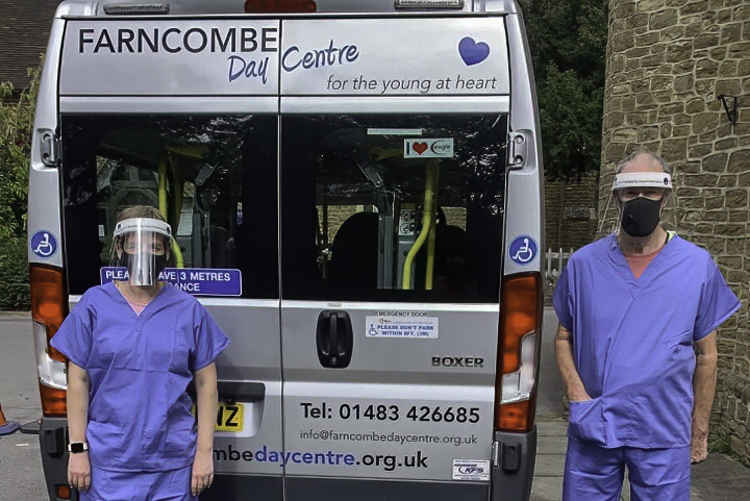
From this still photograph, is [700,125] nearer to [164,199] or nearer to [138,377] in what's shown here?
[164,199]

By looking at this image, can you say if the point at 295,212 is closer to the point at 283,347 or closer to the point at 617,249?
the point at 283,347

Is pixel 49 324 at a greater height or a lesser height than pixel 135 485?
greater

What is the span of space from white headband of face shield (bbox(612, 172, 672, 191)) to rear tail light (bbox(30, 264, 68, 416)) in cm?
237

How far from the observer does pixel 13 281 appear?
40.9 feet

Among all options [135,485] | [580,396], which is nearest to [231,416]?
[135,485]

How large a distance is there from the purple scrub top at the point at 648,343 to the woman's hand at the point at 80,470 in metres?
1.91

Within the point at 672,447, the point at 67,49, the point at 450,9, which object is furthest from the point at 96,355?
the point at 672,447

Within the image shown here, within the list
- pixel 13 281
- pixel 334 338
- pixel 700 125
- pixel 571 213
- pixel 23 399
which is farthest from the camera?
pixel 571 213

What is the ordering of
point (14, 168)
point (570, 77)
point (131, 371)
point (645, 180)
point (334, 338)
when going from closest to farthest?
point (131, 371)
point (645, 180)
point (334, 338)
point (14, 168)
point (570, 77)

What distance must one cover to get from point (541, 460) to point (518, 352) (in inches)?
107

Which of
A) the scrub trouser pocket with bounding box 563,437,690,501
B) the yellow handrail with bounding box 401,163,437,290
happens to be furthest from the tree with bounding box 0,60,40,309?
the scrub trouser pocket with bounding box 563,437,690,501

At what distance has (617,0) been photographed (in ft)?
21.7

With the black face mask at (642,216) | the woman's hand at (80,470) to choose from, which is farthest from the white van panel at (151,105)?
the black face mask at (642,216)

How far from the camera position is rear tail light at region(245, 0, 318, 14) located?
290cm
